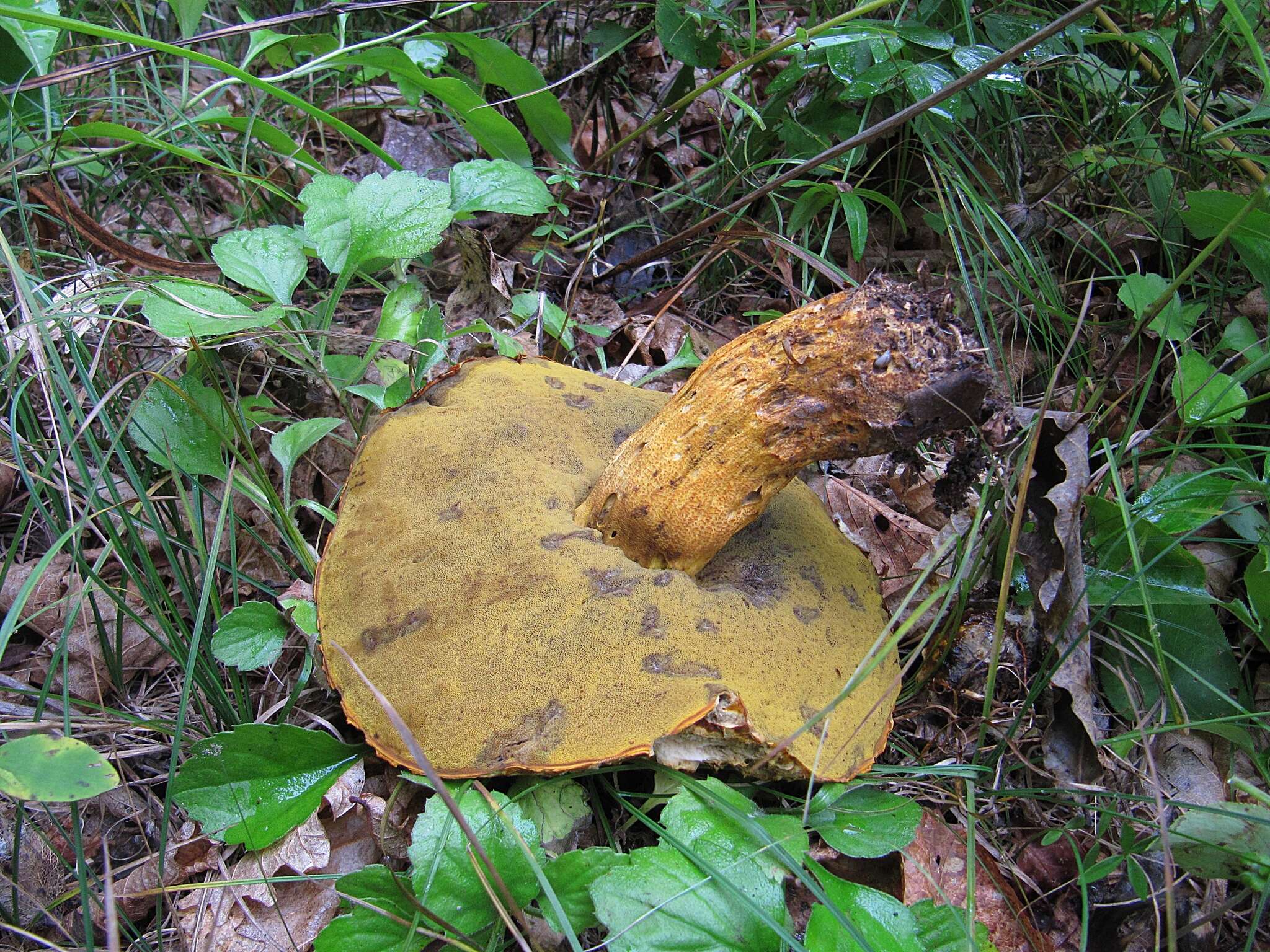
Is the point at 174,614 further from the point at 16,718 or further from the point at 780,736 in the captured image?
the point at 780,736

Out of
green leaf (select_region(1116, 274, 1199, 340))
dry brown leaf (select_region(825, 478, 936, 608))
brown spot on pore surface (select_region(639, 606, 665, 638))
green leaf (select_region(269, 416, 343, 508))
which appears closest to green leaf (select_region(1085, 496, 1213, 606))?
dry brown leaf (select_region(825, 478, 936, 608))

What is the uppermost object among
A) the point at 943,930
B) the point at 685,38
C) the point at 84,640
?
the point at 685,38

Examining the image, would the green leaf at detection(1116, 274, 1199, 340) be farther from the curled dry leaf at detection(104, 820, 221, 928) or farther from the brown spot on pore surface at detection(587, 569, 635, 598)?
the curled dry leaf at detection(104, 820, 221, 928)

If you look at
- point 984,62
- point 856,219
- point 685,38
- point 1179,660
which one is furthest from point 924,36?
point 1179,660

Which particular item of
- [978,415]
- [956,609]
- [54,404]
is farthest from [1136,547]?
[54,404]

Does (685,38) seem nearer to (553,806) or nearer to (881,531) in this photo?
(881,531)
